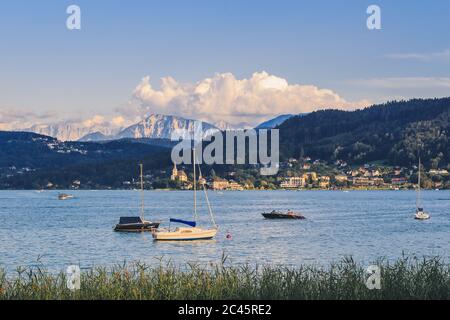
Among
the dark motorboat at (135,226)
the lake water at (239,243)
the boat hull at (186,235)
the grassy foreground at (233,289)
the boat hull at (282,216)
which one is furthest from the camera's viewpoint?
the boat hull at (282,216)

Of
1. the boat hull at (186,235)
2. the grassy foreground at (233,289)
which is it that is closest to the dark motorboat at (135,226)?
Result: the boat hull at (186,235)

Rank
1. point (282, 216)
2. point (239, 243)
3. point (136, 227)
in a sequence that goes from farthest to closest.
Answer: point (282, 216), point (136, 227), point (239, 243)

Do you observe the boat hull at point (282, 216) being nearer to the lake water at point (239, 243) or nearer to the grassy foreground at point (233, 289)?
the lake water at point (239, 243)

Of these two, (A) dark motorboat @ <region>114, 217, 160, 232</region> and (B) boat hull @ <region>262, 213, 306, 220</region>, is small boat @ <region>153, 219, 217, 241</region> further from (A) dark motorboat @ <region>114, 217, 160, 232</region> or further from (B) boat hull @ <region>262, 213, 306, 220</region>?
(B) boat hull @ <region>262, 213, 306, 220</region>

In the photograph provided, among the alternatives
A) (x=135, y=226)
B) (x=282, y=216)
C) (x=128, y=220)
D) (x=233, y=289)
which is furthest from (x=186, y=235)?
(x=233, y=289)

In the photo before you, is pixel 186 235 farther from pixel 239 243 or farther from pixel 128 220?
pixel 128 220

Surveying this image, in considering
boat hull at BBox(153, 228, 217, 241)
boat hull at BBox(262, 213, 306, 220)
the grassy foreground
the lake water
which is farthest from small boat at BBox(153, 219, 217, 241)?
the grassy foreground
